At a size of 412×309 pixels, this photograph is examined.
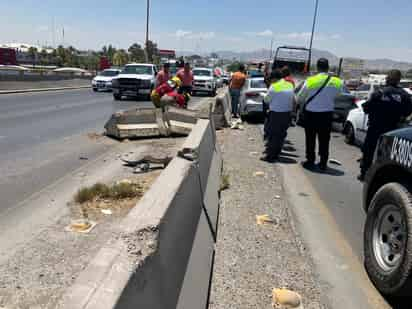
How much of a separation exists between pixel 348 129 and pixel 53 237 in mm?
9276

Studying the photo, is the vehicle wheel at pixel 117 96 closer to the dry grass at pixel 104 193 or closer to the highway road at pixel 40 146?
the highway road at pixel 40 146

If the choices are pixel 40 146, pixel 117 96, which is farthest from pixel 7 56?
pixel 40 146

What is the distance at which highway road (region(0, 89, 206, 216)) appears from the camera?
6.60 meters

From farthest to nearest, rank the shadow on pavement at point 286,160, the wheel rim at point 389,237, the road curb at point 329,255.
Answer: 1. the shadow on pavement at point 286,160
2. the road curb at point 329,255
3. the wheel rim at point 389,237

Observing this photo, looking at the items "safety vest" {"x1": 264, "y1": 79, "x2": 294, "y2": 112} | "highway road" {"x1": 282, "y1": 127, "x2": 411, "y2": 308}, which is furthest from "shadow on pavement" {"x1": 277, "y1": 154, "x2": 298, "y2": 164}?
"safety vest" {"x1": 264, "y1": 79, "x2": 294, "y2": 112}

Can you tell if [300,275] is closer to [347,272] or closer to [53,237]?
[347,272]

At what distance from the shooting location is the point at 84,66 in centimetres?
8512

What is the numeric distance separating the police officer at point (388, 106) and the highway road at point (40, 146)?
18.2 feet

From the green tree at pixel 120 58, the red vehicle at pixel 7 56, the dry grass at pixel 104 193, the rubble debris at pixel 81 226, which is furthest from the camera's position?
the green tree at pixel 120 58

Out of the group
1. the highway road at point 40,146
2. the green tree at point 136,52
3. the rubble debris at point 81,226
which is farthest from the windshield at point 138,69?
the green tree at point 136,52

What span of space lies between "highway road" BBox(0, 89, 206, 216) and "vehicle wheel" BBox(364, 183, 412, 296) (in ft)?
14.5

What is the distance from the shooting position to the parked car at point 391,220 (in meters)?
3.13

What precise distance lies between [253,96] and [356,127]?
441 cm

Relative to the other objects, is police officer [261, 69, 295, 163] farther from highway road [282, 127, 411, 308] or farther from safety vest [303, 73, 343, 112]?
highway road [282, 127, 411, 308]
